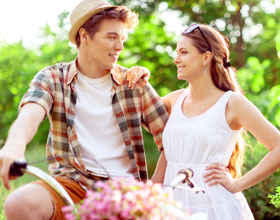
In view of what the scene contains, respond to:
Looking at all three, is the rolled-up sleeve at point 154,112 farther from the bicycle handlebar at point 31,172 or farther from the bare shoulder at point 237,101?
the bicycle handlebar at point 31,172

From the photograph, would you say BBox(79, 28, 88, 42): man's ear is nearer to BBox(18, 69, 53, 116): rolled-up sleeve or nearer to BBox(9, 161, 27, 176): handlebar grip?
BBox(18, 69, 53, 116): rolled-up sleeve

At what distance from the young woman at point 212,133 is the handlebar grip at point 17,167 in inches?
47.5

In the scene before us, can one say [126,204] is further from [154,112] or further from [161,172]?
[154,112]

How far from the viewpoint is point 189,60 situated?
303 centimetres

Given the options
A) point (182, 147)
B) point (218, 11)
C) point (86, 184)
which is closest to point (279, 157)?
point (182, 147)

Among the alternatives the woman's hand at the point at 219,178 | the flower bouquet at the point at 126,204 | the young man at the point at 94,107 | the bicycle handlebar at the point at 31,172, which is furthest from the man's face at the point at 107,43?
the flower bouquet at the point at 126,204

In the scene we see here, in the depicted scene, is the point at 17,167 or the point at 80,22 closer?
the point at 17,167

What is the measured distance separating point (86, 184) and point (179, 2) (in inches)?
301

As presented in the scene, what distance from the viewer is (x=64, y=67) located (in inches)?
127

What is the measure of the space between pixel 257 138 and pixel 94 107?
104 centimetres

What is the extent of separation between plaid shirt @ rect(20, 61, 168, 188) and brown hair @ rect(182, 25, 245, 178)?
449 mm

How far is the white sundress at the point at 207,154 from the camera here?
2848 millimetres

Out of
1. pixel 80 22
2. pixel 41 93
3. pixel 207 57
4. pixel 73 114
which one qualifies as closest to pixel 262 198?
pixel 207 57

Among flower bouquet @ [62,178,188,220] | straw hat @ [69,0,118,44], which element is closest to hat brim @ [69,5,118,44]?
straw hat @ [69,0,118,44]
